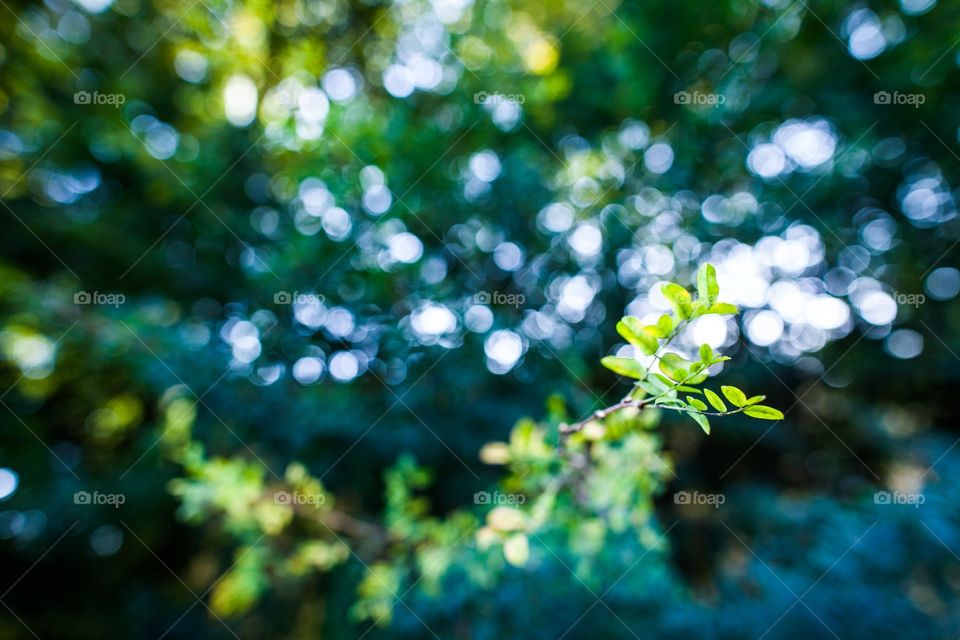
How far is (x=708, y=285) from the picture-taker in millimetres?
567

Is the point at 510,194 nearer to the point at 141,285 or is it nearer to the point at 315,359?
the point at 315,359

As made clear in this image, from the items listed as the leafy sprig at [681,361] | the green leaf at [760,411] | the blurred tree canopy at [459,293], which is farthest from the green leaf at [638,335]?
the blurred tree canopy at [459,293]

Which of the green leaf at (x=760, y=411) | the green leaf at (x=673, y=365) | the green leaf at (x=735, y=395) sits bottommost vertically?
the green leaf at (x=760, y=411)

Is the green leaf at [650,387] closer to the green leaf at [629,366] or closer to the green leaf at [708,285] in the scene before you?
the green leaf at [629,366]

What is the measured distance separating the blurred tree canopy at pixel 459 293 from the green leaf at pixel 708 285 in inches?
28.6

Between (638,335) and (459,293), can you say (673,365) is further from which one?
(459,293)

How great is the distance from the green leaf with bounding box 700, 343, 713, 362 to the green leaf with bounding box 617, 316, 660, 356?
0.23ft

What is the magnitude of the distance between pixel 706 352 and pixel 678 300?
0.07m

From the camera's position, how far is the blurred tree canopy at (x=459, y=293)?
172cm

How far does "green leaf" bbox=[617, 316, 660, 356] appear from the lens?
23.7 inches

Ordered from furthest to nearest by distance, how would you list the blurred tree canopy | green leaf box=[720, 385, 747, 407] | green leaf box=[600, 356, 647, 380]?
the blurred tree canopy < green leaf box=[600, 356, 647, 380] < green leaf box=[720, 385, 747, 407]

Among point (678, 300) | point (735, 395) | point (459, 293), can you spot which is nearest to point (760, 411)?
point (735, 395)

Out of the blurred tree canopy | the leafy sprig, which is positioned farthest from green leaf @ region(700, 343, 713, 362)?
the blurred tree canopy

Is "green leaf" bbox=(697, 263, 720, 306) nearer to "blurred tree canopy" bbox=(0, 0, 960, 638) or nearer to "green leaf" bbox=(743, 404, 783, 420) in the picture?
"green leaf" bbox=(743, 404, 783, 420)
